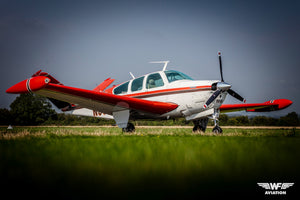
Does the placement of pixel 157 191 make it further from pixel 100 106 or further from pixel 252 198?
pixel 100 106

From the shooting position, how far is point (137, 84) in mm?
9297

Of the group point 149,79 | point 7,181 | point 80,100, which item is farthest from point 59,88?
Result: point 7,181

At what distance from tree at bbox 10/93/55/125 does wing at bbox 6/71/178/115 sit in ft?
92.4

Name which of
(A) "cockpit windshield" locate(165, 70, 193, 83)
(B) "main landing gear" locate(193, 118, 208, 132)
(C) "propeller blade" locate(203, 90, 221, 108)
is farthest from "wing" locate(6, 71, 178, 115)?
(B) "main landing gear" locate(193, 118, 208, 132)

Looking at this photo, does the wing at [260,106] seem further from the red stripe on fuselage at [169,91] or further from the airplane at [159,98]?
the red stripe on fuselage at [169,91]

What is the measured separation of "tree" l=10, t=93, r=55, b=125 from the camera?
103 feet

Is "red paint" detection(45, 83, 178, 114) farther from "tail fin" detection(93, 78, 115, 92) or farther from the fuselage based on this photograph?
"tail fin" detection(93, 78, 115, 92)

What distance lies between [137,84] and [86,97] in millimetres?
2588

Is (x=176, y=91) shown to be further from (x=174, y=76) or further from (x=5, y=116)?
(x=5, y=116)

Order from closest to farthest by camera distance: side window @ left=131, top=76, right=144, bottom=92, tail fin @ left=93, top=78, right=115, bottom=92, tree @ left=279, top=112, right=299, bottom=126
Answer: side window @ left=131, top=76, right=144, bottom=92
tail fin @ left=93, top=78, right=115, bottom=92
tree @ left=279, top=112, right=299, bottom=126

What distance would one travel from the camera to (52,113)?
34500 millimetres

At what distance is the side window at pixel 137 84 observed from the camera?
9158 millimetres

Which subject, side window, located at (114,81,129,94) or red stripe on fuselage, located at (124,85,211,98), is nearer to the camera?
red stripe on fuselage, located at (124,85,211,98)

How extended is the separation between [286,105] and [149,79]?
757cm
